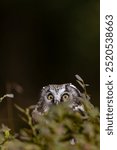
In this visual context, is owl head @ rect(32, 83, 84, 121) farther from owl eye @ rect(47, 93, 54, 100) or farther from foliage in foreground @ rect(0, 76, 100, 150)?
foliage in foreground @ rect(0, 76, 100, 150)

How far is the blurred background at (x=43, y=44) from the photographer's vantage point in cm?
373

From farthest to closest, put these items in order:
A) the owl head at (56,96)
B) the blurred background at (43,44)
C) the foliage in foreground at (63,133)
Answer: the blurred background at (43,44) < the owl head at (56,96) < the foliage in foreground at (63,133)

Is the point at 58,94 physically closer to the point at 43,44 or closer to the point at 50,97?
the point at 50,97

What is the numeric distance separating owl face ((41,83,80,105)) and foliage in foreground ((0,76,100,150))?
Answer: 417 millimetres

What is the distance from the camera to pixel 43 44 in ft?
14.7

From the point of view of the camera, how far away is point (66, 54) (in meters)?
4.13

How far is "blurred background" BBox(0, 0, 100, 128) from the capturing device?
12.2 ft

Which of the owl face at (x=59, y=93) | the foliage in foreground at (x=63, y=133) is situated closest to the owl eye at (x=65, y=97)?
the owl face at (x=59, y=93)

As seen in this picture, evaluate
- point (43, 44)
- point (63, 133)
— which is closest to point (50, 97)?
point (63, 133)

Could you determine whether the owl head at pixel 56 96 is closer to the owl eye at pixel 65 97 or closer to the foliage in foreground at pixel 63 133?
the owl eye at pixel 65 97

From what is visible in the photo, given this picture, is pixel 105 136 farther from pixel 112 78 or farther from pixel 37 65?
pixel 37 65

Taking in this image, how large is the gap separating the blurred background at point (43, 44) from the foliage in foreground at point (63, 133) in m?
1.13

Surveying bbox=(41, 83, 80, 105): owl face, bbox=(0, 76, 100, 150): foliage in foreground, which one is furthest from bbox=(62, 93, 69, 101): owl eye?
bbox=(0, 76, 100, 150): foliage in foreground

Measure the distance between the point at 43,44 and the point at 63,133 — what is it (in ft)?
7.58
